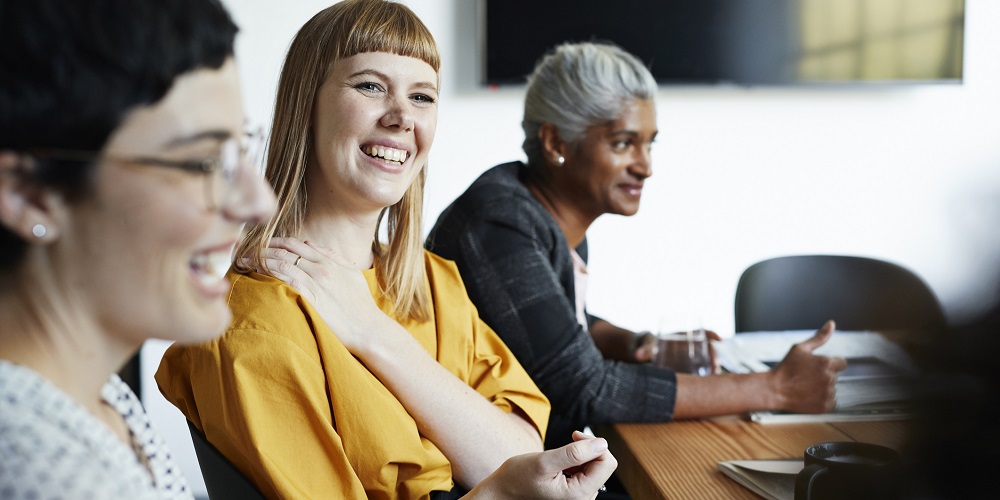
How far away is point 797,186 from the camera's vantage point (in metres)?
3.54

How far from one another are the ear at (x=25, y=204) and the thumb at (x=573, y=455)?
656mm

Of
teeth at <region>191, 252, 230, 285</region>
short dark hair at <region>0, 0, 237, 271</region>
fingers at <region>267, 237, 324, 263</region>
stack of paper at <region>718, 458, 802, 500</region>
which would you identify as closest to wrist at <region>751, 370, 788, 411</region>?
stack of paper at <region>718, 458, 802, 500</region>

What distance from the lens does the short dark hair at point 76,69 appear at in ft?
1.95

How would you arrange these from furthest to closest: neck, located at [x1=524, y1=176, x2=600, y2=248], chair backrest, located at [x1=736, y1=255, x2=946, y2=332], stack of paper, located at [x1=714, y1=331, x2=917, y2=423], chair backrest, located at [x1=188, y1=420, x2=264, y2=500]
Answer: chair backrest, located at [x1=736, y1=255, x2=946, y2=332]
neck, located at [x1=524, y1=176, x2=600, y2=248]
stack of paper, located at [x1=714, y1=331, x2=917, y2=423]
chair backrest, located at [x1=188, y1=420, x2=264, y2=500]

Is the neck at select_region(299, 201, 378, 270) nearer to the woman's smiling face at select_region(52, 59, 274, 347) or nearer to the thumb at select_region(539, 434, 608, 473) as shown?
the thumb at select_region(539, 434, 608, 473)

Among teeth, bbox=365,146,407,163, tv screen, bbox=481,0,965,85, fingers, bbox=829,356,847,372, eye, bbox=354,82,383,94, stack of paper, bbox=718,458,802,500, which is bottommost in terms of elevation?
stack of paper, bbox=718,458,802,500

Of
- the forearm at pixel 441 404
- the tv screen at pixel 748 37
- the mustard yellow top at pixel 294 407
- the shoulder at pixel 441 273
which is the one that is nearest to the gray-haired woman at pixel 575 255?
the shoulder at pixel 441 273

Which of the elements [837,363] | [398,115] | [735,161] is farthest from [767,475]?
[735,161]

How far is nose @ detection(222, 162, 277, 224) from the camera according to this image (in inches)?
27.7

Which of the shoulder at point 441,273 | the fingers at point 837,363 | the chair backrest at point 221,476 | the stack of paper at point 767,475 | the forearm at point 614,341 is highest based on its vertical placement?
the shoulder at point 441,273

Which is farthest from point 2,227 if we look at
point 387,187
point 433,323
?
point 433,323

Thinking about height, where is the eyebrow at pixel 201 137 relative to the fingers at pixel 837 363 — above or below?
above

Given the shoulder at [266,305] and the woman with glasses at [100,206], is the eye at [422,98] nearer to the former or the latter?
the shoulder at [266,305]

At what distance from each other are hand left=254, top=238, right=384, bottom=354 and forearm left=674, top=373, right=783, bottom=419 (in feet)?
1.90
